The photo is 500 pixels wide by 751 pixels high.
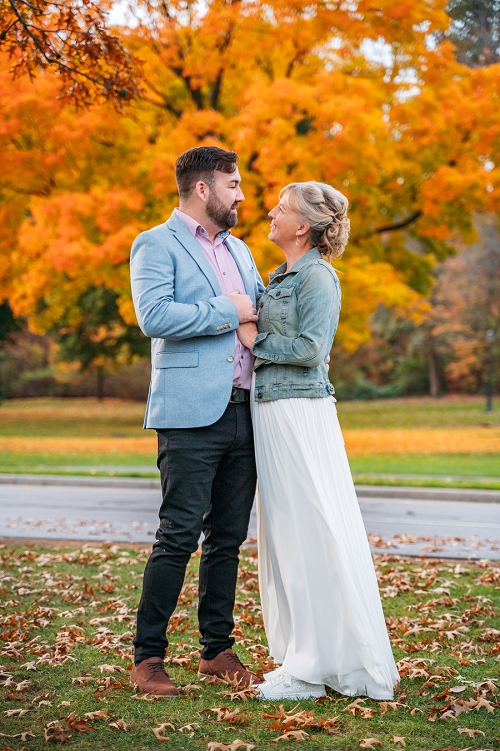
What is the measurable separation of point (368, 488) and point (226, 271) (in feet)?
28.2

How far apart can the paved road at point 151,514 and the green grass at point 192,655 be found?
1.16 m

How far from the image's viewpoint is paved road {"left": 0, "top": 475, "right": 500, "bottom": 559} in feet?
27.2

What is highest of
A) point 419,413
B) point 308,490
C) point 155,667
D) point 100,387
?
Result: point 100,387

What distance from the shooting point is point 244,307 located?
12.6 feet

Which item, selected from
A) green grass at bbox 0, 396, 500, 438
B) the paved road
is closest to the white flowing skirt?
the paved road

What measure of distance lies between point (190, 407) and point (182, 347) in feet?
0.93

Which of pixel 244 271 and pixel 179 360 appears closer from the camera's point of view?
pixel 179 360

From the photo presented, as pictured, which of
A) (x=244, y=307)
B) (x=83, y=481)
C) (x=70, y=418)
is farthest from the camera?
(x=70, y=418)

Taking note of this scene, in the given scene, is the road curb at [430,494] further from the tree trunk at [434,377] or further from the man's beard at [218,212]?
Result: the tree trunk at [434,377]

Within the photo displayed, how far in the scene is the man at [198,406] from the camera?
368 centimetres

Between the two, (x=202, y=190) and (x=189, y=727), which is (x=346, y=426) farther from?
(x=189, y=727)

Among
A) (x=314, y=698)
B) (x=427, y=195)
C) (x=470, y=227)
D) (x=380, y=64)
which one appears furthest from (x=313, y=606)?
(x=470, y=227)

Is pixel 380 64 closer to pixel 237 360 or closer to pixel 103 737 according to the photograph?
pixel 237 360

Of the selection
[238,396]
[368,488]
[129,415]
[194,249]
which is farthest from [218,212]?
[129,415]
